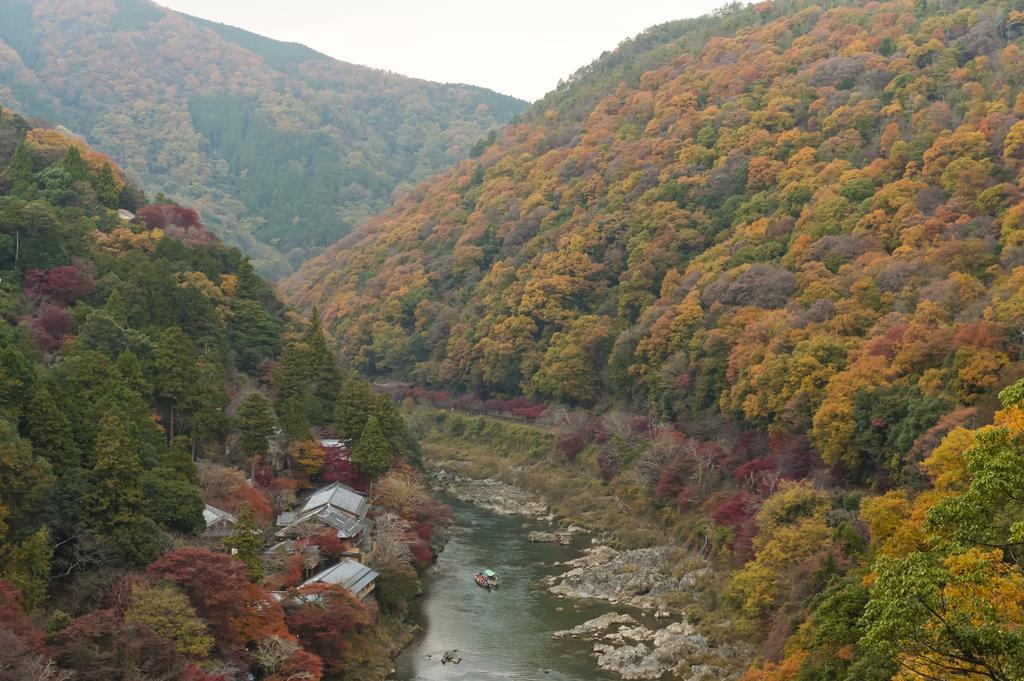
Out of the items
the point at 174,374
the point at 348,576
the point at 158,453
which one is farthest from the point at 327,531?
the point at 174,374

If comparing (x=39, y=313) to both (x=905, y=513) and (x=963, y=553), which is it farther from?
(x=963, y=553)

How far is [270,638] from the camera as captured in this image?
78.6 ft

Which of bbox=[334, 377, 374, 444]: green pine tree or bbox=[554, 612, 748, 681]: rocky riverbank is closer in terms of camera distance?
bbox=[554, 612, 748, 681]: rocky riverbank

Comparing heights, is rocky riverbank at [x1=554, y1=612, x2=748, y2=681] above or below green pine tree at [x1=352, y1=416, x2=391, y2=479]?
below

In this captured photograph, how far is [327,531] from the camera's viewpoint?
104 ft

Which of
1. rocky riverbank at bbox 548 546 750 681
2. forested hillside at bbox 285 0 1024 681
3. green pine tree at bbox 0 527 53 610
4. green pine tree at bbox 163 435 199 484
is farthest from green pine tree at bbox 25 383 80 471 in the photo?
forested hillside at bbox 285 0 1024 681

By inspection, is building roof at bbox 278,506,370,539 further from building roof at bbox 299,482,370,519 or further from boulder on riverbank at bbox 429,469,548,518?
boulder on riverbank at bbox 429,469,548,518

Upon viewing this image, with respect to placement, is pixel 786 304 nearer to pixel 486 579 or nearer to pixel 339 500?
pixel 486 579

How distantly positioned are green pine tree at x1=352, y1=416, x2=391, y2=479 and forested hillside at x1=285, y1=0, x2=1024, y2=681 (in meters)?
12.1

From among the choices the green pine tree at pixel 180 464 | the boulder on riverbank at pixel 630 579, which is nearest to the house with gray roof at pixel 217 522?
the green pine tree at pixel 180 464

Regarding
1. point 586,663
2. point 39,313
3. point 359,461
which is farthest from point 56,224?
point 586,663

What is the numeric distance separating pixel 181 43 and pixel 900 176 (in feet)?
539

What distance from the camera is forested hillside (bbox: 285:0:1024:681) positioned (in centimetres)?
2110

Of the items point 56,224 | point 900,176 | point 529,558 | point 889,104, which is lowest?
point 529,558
